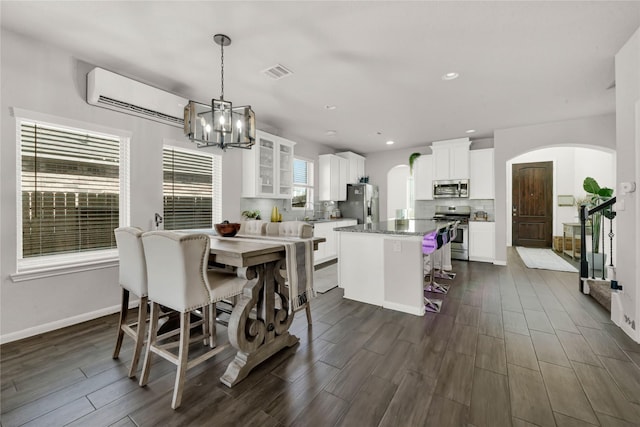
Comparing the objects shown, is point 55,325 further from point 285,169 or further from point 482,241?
point 482,241

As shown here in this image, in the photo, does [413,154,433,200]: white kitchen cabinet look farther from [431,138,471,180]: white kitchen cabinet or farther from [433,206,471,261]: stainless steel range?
[433,206,471,261]: stainless steel range

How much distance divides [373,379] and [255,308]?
984 millimetres

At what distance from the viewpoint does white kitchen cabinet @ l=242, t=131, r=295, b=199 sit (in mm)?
4379

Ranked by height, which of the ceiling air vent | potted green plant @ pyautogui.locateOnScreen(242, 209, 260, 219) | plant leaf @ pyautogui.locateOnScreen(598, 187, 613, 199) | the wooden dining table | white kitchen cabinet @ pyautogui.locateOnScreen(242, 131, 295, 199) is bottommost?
the wooden dining table

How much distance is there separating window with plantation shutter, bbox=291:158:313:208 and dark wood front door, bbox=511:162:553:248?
5.98 metres

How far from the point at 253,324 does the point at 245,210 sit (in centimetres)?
285

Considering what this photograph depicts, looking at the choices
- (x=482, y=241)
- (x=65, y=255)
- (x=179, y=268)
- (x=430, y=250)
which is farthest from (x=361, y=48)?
(x=482, y=241)

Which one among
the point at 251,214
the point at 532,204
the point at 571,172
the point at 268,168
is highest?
the point at 571,172

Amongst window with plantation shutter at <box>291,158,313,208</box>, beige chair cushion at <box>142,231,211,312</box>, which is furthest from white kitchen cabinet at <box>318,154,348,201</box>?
beige chair cushion at <box>142,231,211,312</box>

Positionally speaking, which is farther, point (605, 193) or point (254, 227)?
point (605, 193)

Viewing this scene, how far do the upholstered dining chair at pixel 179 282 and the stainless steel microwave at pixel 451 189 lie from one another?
17.8 feet

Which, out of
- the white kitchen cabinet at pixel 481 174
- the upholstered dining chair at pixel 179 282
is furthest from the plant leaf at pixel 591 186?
the upholstered dining chair at pixel 179 282

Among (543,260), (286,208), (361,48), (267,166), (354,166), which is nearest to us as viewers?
(361,48)

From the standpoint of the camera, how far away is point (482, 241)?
5492 mm
